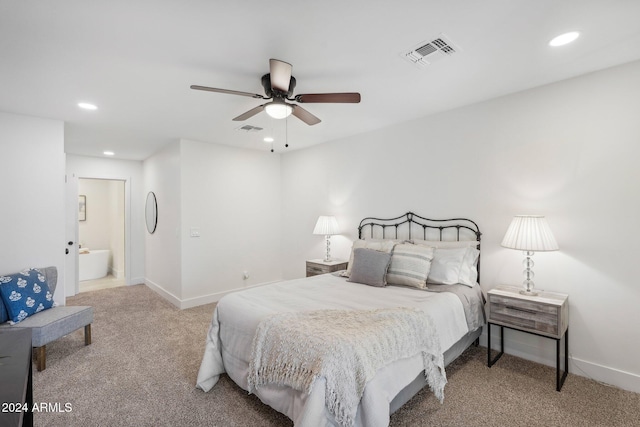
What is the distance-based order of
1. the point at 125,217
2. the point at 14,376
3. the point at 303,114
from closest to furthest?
1. the point at 14,376
2. the point at 303,114
3. the point at 125,217

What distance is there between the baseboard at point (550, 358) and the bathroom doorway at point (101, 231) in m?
7.06

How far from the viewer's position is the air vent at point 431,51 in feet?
6.75

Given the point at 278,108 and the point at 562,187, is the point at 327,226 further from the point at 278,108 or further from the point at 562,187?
the point at 562,187

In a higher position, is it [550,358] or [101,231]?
[101,231]

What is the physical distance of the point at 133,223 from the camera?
6.09 m

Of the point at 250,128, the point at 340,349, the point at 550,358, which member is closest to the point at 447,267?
the point at 550,358

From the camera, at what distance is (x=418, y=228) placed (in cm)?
369

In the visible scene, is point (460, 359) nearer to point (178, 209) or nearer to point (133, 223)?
point (178, 209)

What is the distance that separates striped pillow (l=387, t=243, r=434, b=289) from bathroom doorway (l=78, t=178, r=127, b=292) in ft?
19.5

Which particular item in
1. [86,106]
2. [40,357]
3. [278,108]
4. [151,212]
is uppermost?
[86,106]

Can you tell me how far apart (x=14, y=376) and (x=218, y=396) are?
156 centimetres

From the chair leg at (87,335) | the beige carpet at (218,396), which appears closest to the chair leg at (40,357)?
the beige carpet at (218,396)

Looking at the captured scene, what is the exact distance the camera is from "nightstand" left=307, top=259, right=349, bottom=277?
4.23 meters

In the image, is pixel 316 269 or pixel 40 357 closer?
pixel 40 357
